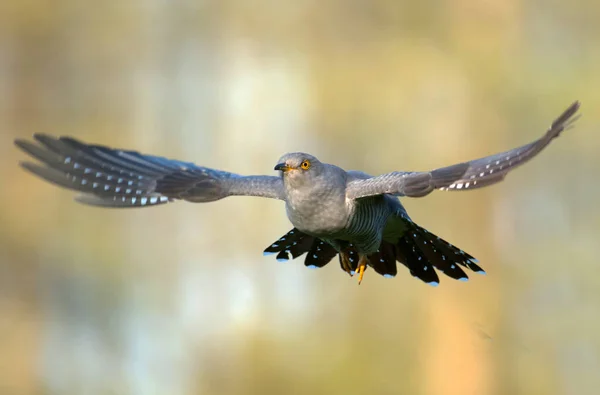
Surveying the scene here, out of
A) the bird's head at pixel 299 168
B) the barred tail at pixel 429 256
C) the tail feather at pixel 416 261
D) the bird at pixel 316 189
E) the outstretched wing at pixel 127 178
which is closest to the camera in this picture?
the bird at pixel 316 189

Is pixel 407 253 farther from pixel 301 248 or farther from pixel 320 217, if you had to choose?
pixel 320 217

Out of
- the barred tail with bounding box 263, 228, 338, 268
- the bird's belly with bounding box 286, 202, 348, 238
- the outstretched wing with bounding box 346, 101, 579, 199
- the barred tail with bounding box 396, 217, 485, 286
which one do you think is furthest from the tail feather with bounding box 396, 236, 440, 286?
the outstretched wing with bounding box 346, 101, 579, 199

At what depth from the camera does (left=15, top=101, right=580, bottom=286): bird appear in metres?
1.95

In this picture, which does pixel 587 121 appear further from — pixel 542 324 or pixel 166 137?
pixel 166 137

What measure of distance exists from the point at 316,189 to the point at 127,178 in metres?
0.77

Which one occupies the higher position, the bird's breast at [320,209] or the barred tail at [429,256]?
the bird's breast at [320,209]

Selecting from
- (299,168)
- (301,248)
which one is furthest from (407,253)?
(299,168)

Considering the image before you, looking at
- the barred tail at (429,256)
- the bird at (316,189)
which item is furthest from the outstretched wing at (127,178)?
the barred tail at (429,256)

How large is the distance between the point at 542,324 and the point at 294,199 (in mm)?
3734

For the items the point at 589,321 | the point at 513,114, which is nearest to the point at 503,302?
the point at 589,321

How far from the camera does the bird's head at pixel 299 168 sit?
213cm

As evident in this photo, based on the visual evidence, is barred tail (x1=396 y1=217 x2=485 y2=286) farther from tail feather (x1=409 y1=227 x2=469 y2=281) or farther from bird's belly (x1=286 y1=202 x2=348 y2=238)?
bird's belly (x1=286 y1=202 x2=348 y2=238)

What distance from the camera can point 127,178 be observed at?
246cm

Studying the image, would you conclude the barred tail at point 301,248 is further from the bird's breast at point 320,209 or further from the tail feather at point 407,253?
the bird's breast at point 320,209
